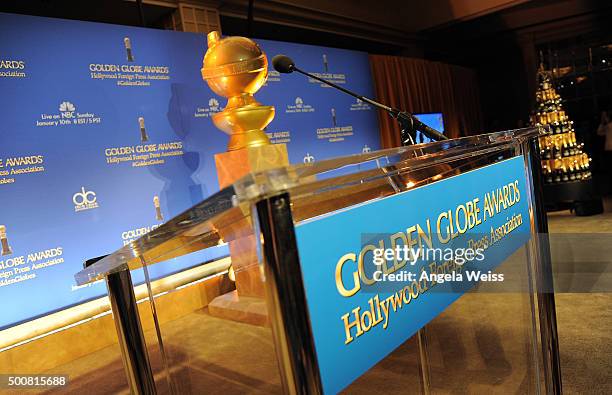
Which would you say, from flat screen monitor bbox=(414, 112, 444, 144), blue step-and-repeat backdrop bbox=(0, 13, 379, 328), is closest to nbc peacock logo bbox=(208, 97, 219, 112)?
blue step-and-repeat backdrop bbox=(0, 13, 379, 328)

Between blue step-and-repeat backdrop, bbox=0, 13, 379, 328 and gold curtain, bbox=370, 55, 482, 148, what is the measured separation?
2907mm

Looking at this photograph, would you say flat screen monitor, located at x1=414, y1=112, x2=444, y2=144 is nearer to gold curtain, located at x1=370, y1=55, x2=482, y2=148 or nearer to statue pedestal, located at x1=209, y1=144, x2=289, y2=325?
gold curtain, located at x1=370, y1=55, x2=482, y2=148

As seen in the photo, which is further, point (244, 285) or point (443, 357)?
point (443, 357)

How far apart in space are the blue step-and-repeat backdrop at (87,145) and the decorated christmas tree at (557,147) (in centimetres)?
362

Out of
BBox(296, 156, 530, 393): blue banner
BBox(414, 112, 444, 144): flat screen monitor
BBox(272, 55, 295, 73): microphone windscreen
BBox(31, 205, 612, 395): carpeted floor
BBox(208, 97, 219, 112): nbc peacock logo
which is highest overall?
BBox(208, 97, 219, 112): nbc peacock logo

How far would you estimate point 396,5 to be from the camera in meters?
7.10

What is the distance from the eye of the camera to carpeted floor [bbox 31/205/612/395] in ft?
2.67

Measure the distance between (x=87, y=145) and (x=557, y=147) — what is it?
476cm

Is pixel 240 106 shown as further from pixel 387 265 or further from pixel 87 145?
pixel 387 265

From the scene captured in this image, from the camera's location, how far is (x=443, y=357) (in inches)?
45.1

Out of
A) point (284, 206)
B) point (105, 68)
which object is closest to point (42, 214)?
point (105, 68)

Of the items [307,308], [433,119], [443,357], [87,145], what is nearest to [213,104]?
[87,145]

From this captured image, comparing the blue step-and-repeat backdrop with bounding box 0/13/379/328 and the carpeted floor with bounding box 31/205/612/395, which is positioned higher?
the blue step-and-repeat backdrop with bounding box 0/13/379/328

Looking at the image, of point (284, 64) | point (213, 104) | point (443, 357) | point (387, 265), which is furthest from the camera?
point (213, 104)
